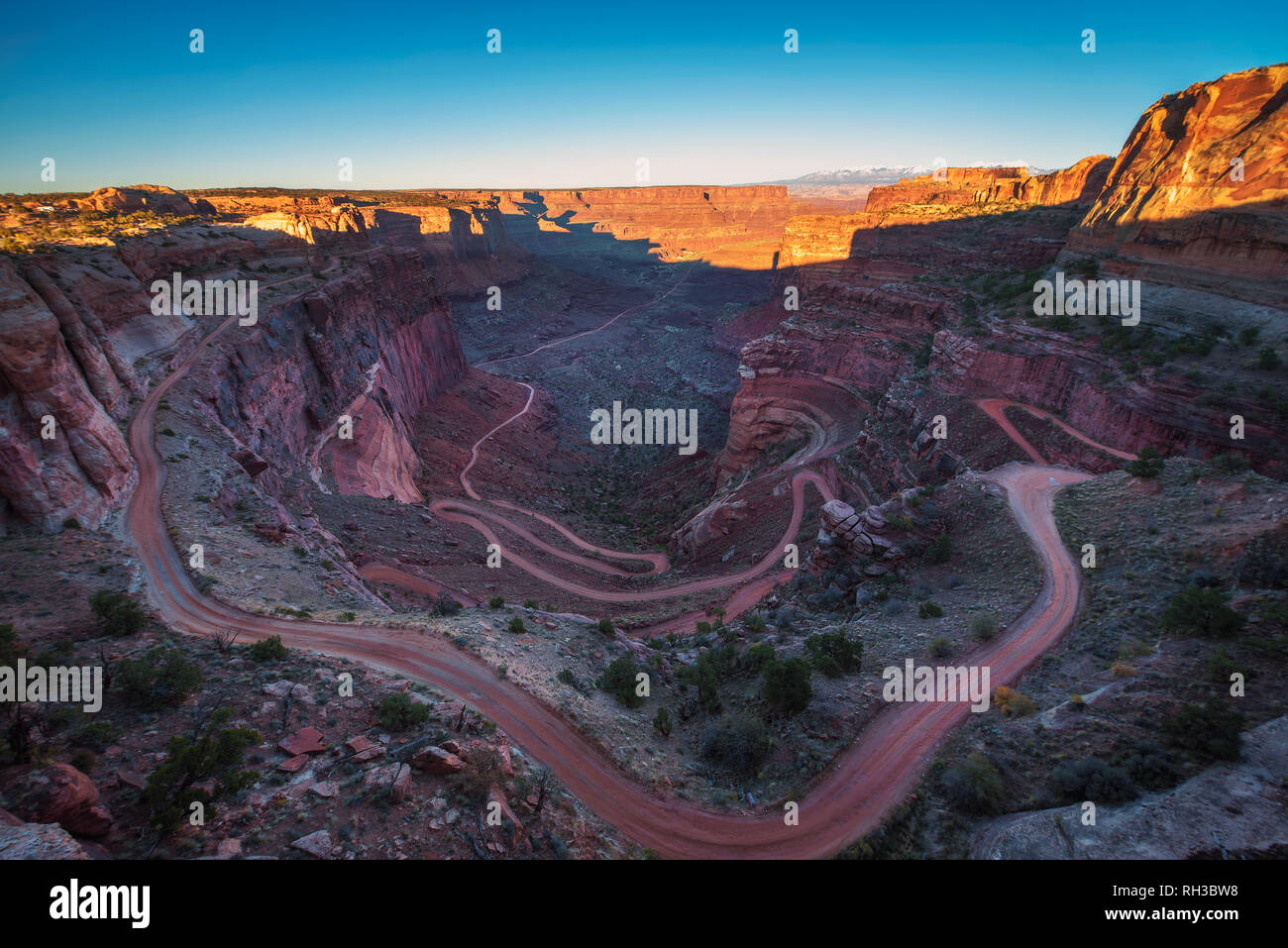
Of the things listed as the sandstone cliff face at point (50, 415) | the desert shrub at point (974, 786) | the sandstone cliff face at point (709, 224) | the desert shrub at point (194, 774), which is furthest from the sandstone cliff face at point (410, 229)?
the sandstone cliff face at point (709, 224)

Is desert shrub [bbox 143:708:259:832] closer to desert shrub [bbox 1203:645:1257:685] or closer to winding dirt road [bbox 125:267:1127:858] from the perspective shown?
winding dirt road [bbox 125:267:1127:858]

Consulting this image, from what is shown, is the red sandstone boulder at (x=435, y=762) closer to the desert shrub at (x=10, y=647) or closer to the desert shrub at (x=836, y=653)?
the desert shrub at (x=10, y=647)

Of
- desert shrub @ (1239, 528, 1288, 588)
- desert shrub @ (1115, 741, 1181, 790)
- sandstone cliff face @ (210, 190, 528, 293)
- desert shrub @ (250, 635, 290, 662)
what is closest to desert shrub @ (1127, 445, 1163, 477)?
desert shrub @ (1239, 528, 1288, 588)

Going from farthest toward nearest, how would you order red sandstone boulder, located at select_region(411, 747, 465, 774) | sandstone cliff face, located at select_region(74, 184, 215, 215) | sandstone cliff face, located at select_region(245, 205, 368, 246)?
sandstone cliff face, located at select_region(74, 184, 215, 215) < sandstone cliff face, located at select_region(245, 205, 368, 246) < red sandstone boulder, located at select_region(411, 747, 465, 774)

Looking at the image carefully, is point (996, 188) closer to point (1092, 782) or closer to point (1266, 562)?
point (1266, 562)

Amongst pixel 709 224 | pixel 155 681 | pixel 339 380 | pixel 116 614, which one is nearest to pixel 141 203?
pixel 339 380
